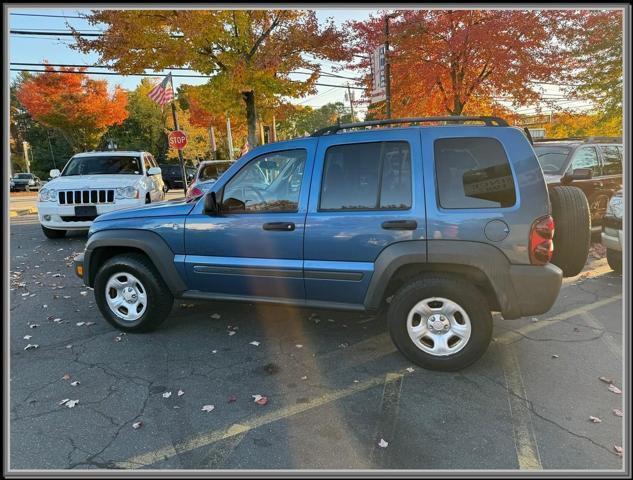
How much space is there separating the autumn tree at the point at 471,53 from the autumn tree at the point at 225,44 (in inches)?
74.0

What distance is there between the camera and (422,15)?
10.3m

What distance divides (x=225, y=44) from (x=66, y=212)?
6757 mm

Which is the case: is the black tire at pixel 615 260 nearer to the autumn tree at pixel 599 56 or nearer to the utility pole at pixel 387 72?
the autumn tree at pixel 599 56

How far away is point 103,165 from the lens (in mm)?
9703

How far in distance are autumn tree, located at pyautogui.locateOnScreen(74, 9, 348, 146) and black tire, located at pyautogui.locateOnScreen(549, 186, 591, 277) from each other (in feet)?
32.7

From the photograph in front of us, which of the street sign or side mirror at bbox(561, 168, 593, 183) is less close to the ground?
the street sign

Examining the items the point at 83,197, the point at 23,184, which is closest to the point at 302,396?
the point at 83,197

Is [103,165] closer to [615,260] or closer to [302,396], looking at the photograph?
[302,396]

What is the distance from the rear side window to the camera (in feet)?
10.6

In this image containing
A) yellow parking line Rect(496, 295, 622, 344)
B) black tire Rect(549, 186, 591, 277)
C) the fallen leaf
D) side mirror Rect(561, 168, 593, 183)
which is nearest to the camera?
the fallen leaf

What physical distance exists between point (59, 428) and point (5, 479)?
384 mm

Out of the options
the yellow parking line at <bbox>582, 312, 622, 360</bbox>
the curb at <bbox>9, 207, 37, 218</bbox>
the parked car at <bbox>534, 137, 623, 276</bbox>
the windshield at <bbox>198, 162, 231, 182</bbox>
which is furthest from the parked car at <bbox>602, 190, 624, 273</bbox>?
the curb at <bbox>9, 207, 37, 218</bbox>

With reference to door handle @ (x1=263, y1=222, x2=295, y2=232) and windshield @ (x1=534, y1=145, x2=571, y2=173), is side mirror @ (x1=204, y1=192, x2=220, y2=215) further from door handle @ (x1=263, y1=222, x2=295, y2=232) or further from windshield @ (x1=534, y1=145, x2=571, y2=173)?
windshield @ (x1=534, y1=145, x2=571, y2=173)

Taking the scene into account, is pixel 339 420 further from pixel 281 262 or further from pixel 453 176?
pixel 453 176
